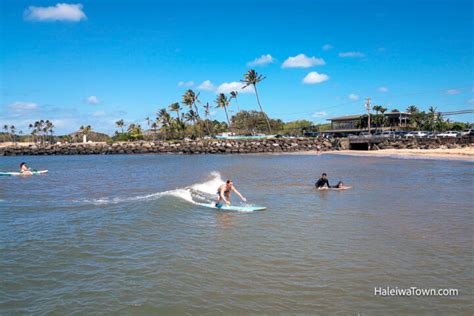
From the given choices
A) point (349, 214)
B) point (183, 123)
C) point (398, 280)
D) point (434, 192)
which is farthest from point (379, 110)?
point (398, 280)

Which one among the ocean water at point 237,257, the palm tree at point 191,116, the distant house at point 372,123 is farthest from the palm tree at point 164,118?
the ocean water at point 237,257

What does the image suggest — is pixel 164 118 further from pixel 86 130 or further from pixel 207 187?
pixel 207 187

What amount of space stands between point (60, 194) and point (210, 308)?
1803 centimetres

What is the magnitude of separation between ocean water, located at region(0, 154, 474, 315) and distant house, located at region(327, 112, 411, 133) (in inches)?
3113

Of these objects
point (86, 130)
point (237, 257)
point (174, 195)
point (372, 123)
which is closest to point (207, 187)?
point (174, 195)

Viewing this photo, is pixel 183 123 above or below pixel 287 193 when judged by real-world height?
above

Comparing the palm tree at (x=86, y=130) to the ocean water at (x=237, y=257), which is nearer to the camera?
the ocean water at (x=237, y=257)

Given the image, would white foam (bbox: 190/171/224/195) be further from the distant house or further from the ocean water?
the distant house

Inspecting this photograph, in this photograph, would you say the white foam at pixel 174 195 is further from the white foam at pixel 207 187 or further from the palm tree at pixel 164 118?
the palm tree at pixel 164 118

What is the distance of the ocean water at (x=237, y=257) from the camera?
6.70 metres

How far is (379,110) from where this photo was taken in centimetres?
9775

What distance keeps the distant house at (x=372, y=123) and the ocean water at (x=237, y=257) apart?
79066 mm

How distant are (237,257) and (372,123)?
305 feet

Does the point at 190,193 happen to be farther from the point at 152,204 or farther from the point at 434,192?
the point at 434,192
